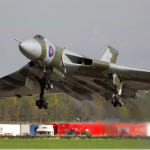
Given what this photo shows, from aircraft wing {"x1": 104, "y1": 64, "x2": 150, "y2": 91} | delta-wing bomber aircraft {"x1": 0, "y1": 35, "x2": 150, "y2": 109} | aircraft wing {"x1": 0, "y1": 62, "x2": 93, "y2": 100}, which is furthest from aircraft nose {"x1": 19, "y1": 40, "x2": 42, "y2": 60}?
aircraft wing {"x1": 104, "y1": 64, "x2": 150, "y2": 91}

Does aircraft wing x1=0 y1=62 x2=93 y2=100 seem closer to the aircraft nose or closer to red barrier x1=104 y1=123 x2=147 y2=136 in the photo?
the aircraft nose

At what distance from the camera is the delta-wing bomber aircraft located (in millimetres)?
16031

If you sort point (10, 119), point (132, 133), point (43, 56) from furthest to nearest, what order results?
point (10, 119) < point (132, 133) < point (43, 56)

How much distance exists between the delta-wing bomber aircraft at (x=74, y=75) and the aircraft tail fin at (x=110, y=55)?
0.51ft

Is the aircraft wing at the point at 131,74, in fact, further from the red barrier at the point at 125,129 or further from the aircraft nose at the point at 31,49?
the aircraft nose at the point at 31,49

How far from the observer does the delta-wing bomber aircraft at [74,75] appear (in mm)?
16031

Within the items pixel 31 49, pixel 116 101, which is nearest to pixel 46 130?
pixel 116 101

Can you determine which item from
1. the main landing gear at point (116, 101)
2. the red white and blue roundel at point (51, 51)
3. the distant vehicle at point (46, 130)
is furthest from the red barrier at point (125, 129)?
the distant vehicle at point (46, 130)

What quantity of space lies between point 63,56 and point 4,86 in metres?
7.61

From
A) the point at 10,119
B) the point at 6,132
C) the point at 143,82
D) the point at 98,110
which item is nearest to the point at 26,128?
the point at 6,132

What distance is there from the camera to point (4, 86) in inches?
891

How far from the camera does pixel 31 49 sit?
49.6 ft

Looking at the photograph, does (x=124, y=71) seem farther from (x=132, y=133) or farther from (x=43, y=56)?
(x=43, y=56)

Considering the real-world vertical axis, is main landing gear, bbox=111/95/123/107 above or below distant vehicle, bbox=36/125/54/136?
above
